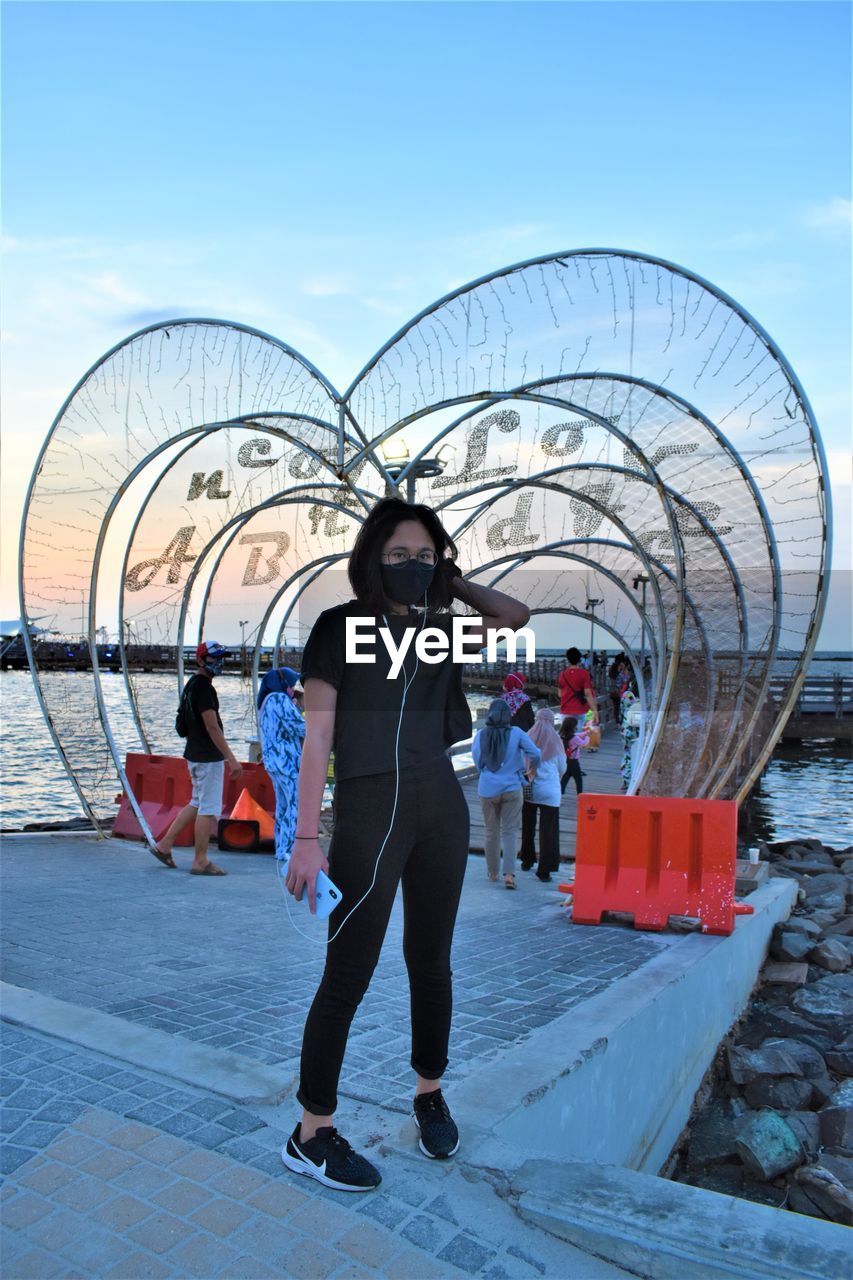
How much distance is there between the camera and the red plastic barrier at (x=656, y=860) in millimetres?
6969

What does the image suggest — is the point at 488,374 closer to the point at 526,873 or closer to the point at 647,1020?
the point at 526,873

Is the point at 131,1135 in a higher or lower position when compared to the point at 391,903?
lower

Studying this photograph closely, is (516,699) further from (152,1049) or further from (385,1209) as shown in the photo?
Result: (385,1209)

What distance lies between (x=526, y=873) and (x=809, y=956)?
2.55m

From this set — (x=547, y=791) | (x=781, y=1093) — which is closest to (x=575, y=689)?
(x=547, y=791)

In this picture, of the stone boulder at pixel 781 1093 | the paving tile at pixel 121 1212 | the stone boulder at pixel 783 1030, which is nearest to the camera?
the paving tile at pixel 121 1212

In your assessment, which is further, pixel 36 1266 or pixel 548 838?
pixel 548 838

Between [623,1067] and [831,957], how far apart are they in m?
4.82

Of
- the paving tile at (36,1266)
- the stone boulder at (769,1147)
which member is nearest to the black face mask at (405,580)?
the paving tile at (36,1266)

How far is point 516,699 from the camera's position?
9.37 metres

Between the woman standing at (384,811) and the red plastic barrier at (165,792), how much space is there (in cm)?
767

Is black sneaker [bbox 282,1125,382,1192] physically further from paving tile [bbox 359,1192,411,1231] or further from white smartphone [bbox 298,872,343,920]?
white smartphone [bbox 298,872,343,920]

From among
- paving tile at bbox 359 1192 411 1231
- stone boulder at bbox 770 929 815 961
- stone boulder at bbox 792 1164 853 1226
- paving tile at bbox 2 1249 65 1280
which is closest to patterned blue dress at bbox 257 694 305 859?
paving tile at bbox 359 1192 411 1231

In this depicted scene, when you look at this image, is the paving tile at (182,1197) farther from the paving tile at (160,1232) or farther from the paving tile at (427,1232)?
the paving tile at (427,1232)
